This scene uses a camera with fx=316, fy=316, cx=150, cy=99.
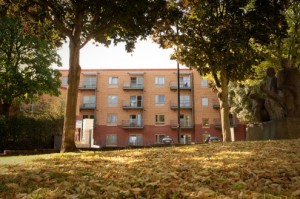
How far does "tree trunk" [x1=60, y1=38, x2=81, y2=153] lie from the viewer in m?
13.8

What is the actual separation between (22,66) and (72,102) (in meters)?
14.5

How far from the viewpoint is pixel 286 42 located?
2136 centimetres

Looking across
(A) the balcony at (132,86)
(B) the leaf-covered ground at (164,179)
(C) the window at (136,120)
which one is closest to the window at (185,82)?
(A) the balcony at (132,86)

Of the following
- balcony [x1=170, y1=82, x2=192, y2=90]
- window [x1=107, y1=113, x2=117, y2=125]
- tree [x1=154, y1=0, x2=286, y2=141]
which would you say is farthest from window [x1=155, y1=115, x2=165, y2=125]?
tree [x1=154, y1=0, x2=286, y2=141]

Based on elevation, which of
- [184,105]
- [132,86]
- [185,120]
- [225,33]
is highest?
[132,86]

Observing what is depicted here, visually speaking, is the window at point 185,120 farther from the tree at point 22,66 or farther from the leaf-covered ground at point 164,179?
the leaf-covered ground at point 164,179

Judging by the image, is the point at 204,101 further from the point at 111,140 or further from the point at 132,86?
the point at 111,140

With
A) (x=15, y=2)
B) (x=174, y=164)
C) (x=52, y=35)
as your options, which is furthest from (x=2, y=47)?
(x=174, y=164)

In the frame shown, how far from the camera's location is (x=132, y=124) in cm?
5256

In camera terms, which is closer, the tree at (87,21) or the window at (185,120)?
the tree at (87,21)

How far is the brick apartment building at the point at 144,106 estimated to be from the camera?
2051 inches

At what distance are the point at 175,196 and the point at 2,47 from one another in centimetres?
2509

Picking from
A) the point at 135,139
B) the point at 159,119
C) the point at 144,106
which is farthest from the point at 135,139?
the point at 144,106

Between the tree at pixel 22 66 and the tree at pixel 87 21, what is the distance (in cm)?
943
